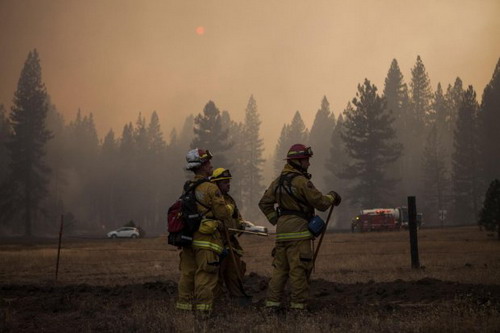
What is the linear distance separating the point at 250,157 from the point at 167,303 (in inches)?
3422

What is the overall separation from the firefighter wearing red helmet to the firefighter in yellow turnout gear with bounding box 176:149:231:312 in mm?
912

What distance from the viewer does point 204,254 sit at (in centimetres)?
802

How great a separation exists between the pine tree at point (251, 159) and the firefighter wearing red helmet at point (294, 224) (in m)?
79.7

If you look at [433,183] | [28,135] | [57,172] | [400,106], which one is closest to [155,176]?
[57,172]

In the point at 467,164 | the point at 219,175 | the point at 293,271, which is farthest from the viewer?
the point at 467,164

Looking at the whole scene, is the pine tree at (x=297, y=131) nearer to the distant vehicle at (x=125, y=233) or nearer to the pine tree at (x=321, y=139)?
the pine tree at (x=321, y=139)

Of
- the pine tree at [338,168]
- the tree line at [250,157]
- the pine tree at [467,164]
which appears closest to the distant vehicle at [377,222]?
the tree line at [250,157]

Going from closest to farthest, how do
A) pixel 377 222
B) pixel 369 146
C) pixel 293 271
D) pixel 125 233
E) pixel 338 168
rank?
pixel 293 271 < pixel 377 222 < pixel 125 233 < pixel 369 146 < pixel 338 168

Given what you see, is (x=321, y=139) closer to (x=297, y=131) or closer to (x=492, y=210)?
(x=297, y=131)

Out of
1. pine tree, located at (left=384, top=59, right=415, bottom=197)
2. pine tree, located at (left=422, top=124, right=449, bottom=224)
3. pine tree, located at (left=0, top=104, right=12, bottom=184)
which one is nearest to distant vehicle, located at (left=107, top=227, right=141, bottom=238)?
pine tree, located at (left=0, top=104, right=12, bottom=184)

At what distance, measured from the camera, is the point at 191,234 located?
317 inches

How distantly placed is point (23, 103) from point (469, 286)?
2506 inches

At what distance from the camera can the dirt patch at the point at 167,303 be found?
24.5ft

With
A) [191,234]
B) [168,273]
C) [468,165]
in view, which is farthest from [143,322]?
[468,165]
